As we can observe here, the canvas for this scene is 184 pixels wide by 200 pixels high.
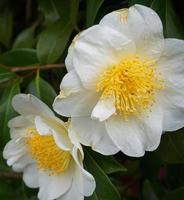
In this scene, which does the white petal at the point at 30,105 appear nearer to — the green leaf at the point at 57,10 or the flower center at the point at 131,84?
the flower center at the point at 131,84

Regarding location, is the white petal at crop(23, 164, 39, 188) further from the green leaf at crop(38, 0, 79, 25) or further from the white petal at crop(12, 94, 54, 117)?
the green leaf at crop(38, 0, 79, 25)

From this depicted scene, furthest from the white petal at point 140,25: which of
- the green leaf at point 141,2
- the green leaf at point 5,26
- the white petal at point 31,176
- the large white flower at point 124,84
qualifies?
the green leaf at point 5,26

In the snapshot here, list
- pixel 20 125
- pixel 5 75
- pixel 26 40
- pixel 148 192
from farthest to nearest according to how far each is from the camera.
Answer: pixel 26 40 < pixel 148 192 < pixel 5 75 < pixel 20 125

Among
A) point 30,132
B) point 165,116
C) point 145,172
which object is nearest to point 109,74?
point 165,116

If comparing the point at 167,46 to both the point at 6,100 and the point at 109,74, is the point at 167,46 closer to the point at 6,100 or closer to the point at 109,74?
the point at 109,74

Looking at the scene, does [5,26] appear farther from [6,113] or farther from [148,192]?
[148,192]

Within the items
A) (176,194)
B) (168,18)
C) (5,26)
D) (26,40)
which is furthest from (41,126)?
(5,26)
